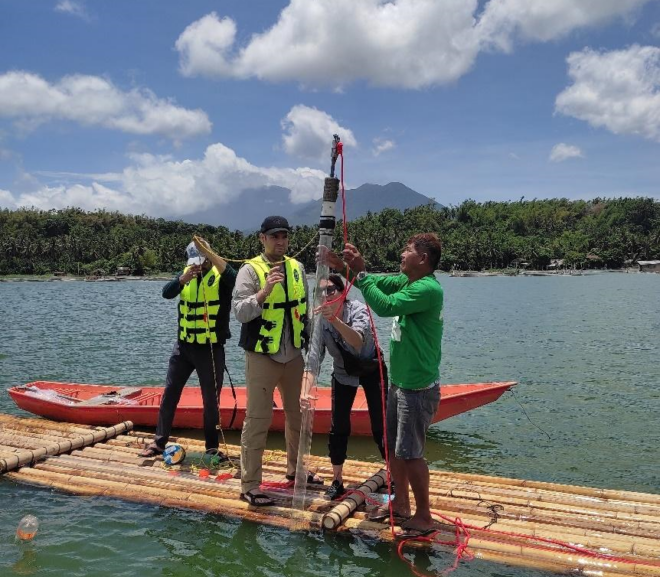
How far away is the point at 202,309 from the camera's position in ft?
22.6

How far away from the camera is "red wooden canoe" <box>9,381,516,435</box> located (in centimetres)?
1022

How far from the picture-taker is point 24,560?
5457 mm

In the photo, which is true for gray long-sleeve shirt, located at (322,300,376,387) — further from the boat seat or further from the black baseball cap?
the boat seat

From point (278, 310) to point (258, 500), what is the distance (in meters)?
1.82

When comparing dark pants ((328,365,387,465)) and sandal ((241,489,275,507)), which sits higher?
dark pants ((328,365,387,465))

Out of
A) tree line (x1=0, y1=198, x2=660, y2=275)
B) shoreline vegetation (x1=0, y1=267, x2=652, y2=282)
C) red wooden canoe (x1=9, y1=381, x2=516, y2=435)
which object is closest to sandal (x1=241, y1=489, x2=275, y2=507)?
red wooden canoe (x1=9, y1=381, x2=516, y2=435)

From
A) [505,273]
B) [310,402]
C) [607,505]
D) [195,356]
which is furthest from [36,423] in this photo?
[505,273]

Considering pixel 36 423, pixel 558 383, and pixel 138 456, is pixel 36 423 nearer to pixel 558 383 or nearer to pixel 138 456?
pixel 138 456

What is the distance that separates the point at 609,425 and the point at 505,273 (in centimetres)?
12397

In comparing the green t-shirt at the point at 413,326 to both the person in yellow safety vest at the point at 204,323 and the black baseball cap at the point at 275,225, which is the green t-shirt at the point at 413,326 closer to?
the black baseball cap at the point at 275,225

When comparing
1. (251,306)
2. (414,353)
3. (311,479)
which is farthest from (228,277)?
(414,353)

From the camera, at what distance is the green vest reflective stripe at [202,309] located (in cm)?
689

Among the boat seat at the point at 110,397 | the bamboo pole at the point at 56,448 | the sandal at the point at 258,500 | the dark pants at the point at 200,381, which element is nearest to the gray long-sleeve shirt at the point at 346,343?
the sandal at the point at 258,500

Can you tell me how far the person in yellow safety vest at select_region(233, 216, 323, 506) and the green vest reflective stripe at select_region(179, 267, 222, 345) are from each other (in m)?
1.27
